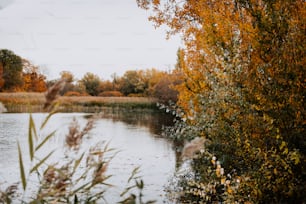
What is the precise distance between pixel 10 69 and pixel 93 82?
16208 mm

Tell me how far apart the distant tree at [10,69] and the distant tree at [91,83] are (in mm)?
13079

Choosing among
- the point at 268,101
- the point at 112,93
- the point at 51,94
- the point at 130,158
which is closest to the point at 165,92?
the point at 112,93

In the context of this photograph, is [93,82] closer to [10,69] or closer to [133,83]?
[133,83]

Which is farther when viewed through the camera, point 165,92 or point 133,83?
point 133,83

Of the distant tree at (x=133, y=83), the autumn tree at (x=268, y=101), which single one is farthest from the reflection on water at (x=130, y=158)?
the distant tree at (x=133, y=83)

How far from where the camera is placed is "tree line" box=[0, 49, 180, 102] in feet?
113

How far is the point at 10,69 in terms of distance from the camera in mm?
35906

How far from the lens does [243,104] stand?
4910 mm

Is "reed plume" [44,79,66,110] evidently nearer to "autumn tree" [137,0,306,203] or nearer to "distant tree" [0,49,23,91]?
"autumn tree" [137,0,306,203]

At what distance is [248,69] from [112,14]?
2260 cm

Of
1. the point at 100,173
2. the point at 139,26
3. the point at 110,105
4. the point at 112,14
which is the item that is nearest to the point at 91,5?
the point at 112,14

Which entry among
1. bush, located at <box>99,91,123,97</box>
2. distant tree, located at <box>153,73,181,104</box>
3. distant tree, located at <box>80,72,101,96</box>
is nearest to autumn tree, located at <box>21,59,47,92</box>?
bush, located at <box>99,91,123,97</box>

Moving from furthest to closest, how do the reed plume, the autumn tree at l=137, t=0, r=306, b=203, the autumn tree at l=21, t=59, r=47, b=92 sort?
the autumn tree at l=21, t=59, r=47, b=92 → the autumn tree at l=137, t=0, r=306, b=203 → the reed plume

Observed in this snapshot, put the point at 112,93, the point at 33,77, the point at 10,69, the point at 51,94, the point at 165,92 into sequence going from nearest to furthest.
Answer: the point at 51,94 < the point at 165,92 < the point at 10,69 < the point at 33,77 < the point at 112,93
